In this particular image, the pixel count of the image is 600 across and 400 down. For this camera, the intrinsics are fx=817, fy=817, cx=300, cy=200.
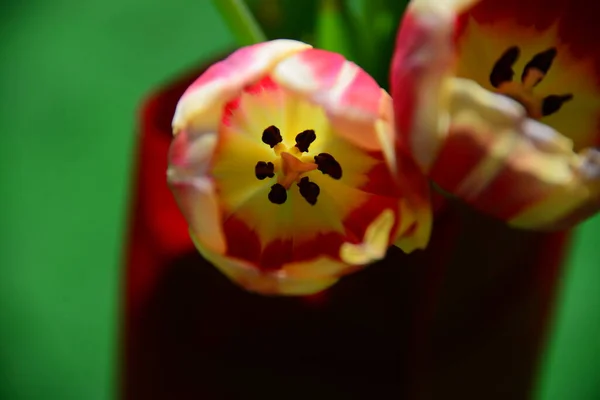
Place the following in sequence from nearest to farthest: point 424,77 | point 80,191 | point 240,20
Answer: point 424,77 < point 240,20 < point 80,191

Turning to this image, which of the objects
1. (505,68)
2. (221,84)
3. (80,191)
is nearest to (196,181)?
(221,84)

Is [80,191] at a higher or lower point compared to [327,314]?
higher

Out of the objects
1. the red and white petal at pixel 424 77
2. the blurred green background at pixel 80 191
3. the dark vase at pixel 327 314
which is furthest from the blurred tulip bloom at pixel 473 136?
the blurred green background at pixel 80 191

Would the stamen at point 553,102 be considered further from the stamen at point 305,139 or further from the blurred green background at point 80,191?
the blurred green background at point 80,191

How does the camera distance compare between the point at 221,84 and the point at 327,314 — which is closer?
the point at 221,84

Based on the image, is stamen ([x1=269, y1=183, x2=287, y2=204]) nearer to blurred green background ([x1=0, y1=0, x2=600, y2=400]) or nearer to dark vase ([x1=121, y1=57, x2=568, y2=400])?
dark vase ([x1=121, y1=57, x2=568, y2=400])

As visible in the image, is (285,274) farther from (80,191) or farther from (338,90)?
(80,191)

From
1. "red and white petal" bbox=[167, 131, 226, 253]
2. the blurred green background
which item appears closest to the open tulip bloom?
"red and white petal" bbox=[167, 131, 226, 253]
